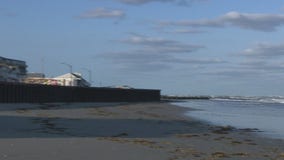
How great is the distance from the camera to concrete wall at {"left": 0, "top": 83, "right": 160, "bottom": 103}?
54.4m

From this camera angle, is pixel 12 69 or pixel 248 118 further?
pixel 12 69

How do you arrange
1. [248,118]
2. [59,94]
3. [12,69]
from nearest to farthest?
[248,118]
[59,94]
[12,69]

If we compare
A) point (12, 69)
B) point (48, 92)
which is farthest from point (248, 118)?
point (12, 69)

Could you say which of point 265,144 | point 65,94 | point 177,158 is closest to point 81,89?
point 65,94

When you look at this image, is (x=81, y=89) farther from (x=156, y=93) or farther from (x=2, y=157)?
(x=2, y=157)

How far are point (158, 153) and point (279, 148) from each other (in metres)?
4.95

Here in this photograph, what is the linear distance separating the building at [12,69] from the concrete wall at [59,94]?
16987 mm

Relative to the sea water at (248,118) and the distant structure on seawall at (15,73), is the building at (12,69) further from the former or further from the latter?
the sea water at (248,118)

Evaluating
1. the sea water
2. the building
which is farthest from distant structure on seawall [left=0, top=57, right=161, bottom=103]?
the sea water

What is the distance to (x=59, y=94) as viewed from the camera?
69250 millimetres

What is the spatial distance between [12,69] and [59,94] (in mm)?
42177

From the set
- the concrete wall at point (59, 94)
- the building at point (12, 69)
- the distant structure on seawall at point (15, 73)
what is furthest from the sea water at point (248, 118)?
the building at point (12, 69)

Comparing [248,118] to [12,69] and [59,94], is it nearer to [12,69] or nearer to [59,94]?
[59,94]

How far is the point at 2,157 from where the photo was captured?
11.4 metres
